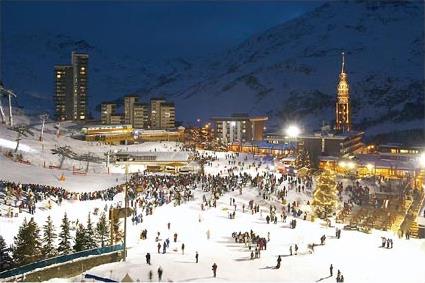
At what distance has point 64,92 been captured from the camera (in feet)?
468

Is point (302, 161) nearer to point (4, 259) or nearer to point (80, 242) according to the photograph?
point (80, 242)

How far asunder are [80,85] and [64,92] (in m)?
4.45

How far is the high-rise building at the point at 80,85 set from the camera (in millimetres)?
142125

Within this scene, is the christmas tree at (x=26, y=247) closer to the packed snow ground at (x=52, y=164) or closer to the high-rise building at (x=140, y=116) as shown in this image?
the packed snow ground at (x=52, y=164)

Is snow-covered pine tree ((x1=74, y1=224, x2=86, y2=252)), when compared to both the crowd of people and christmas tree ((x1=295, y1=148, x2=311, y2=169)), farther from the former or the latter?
christmas tree ((x1=295, y1=148, x2=311, y2=169))

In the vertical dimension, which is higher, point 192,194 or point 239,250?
point 192,194

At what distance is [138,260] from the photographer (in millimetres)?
29172

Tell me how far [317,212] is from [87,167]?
29.2 metres

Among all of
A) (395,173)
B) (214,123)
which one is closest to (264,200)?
(395,173)

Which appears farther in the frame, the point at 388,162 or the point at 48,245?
the point at 388,162

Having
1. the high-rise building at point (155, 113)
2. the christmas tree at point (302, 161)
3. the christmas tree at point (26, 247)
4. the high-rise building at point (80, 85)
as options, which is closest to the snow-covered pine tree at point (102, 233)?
the christmas tree at point (26, 247)

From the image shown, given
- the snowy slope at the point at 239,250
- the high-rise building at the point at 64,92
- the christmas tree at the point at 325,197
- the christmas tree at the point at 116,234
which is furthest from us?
the high-rise building at the point at 64,92

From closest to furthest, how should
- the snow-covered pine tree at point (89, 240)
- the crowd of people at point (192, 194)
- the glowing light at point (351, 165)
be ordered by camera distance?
the snow-covered pine tree at point (89, 240), the crowd of people at point (192, 194), the glowing light at point (351, 165)

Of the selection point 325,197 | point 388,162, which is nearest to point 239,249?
point 325,197
